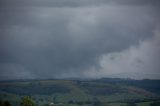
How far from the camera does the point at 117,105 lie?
194 metres

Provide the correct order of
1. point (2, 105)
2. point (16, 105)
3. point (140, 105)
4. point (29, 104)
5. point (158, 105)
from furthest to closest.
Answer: point (140, 105) < point (158, 105) < point (16, 105) < point (29, 104) < point (2, 105)

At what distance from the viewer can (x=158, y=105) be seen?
180 meters

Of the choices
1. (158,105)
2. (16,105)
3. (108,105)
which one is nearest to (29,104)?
(16,105)

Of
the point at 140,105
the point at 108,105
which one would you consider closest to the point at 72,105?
the point at 108,105

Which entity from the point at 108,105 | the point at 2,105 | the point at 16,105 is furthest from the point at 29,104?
the point at 108,105

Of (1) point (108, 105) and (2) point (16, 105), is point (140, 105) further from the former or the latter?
(2) point (16, 105)

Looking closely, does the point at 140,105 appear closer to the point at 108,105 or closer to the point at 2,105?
the point at 108,105

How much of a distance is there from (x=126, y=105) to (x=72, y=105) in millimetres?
27656

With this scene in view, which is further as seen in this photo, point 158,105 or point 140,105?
point 140,105

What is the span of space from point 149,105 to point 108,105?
22.7 metres

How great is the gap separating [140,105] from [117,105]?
1157cm

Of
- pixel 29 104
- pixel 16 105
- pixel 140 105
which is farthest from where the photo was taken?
pixel 140 105

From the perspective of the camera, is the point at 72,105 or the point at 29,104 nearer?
the point at 29,104

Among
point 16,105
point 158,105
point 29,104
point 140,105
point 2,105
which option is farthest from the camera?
point 140,105
